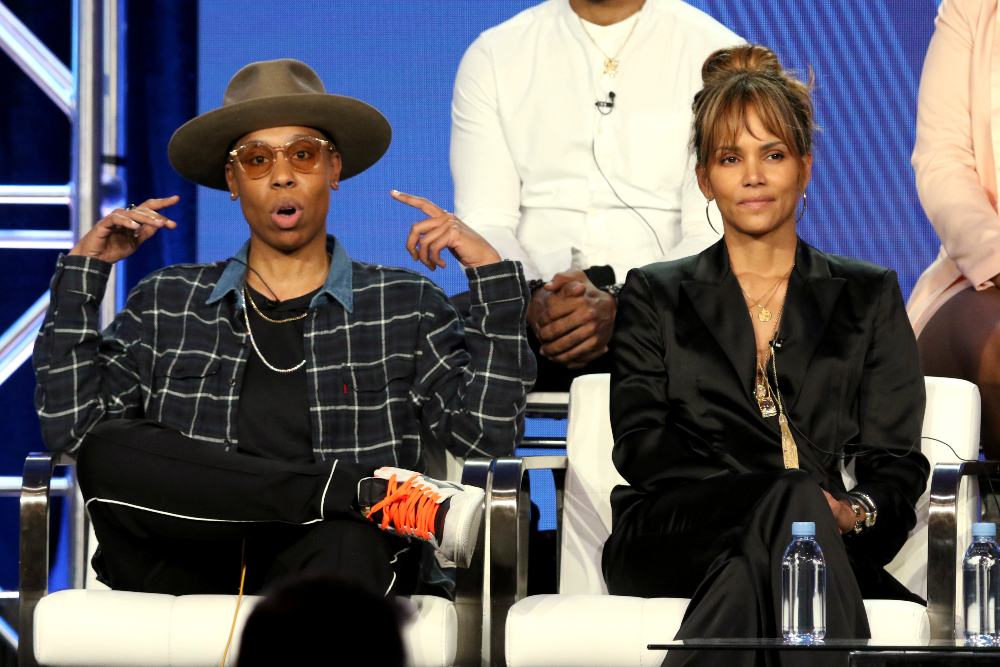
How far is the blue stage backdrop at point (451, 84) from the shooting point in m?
4.48

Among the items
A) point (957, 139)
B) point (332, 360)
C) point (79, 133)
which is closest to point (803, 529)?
point (332, 360)

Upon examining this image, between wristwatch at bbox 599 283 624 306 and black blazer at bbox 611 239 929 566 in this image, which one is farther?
wristwatch at bbox 599 283 624 306

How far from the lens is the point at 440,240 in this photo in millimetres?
3016


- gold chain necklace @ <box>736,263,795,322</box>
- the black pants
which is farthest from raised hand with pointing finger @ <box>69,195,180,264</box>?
gold chain necklace @ <box>736,263,795,322</box>

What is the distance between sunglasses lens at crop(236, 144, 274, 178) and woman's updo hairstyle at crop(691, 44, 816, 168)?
103cm

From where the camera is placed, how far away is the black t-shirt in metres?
3.10

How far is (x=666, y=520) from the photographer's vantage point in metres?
2.70

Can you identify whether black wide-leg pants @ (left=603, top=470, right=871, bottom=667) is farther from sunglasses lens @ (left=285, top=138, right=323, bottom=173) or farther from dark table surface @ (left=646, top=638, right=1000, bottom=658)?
sunglasses lens @ (left=285, top=138, right=323, bottom=173)

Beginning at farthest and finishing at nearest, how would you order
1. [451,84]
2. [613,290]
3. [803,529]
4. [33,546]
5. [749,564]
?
[451,84] → [613,290] → [33,546] → [749,564] → [803,529]

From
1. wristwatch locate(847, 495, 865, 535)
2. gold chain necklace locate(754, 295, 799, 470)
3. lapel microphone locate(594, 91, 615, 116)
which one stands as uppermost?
lapel microphone locate(594, 91, 615, 116)

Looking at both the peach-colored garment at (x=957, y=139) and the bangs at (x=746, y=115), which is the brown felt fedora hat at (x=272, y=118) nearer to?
the bangs at (x=746, y=115)

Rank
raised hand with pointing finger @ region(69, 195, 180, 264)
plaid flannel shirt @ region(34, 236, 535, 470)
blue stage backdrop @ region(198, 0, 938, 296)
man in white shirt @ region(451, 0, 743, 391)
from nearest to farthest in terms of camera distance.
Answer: plaid flannel shirt @ region(34, 236, 535, 470)
raised hand with pointing finger @ region(69, 195, 180, 264)
man in white shirt @ region(451, 0, 743, 391)
blue stage backdrop @ region(198, 0, 938, 296)

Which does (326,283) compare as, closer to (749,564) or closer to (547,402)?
(547,402)

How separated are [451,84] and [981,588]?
2.65 m
